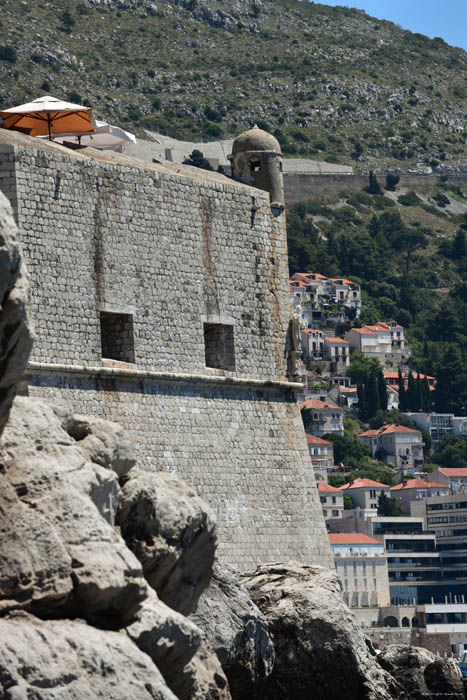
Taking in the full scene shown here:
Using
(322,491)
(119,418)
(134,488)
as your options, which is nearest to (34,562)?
(134,488)

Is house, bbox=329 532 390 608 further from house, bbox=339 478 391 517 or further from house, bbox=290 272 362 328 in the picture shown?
house, bbox=290 272 362 328

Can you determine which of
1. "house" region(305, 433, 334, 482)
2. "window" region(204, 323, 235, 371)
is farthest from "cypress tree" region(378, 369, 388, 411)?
"window" region(204, 323, 235, 371)

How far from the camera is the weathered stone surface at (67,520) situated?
11.0 m

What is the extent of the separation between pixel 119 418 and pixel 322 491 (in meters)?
113

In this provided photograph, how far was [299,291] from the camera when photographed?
582 feet

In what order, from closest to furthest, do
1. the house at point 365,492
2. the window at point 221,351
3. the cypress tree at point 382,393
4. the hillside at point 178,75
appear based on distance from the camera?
the window at point 221,351, the house at point 365,492, the hillside at point 178,75, the cypress tree at point 382,393

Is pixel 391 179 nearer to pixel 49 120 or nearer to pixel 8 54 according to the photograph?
pixel 8 54

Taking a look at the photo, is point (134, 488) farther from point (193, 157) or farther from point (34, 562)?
point (193, 157)

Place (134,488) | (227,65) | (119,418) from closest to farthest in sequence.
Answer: (134,488) → (119,418) → (227,65)

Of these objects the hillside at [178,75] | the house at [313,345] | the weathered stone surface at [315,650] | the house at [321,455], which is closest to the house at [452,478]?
the house at [321,455]

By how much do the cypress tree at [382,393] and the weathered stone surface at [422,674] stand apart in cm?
14362

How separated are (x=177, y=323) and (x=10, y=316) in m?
14.6

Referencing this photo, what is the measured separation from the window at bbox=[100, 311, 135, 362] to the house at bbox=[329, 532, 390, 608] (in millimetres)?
91735

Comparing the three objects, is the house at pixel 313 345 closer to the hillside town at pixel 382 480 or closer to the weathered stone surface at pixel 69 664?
the hillside town at pixel 382 480
